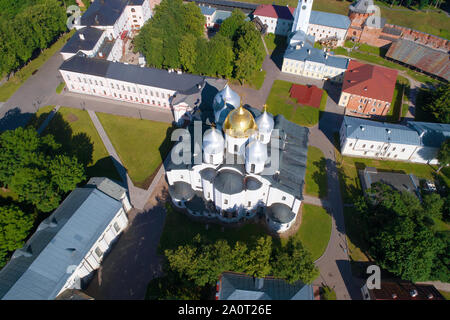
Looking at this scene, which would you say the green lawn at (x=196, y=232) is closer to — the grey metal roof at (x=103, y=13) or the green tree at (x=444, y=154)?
the green tree at (x=444, y=154)

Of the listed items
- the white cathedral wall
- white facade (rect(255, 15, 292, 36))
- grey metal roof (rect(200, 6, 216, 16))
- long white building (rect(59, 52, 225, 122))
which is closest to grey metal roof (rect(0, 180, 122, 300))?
the white cathedral wall

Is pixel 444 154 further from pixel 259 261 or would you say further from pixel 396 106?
pixel 259 261

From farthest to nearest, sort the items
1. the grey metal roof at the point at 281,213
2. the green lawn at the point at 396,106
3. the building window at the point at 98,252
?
1. the green lawn at the point at 396,106
2. the grey metal roof at the point at 281,213
3. the building window at the point at 98,252

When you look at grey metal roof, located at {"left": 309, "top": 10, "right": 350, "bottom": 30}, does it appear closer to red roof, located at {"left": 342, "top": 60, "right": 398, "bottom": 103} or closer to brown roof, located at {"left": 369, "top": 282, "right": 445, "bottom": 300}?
red roof, located at {"left": 342, "top": 60, "right": 398, "bottom": 103}

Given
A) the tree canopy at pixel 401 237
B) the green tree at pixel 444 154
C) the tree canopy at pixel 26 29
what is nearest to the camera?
the tree canopy at pixel 401 237

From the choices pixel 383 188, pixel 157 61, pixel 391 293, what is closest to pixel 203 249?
pixel 391 293

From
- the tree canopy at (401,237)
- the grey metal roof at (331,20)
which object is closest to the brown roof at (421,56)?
the grey metal roof at (331,20)
